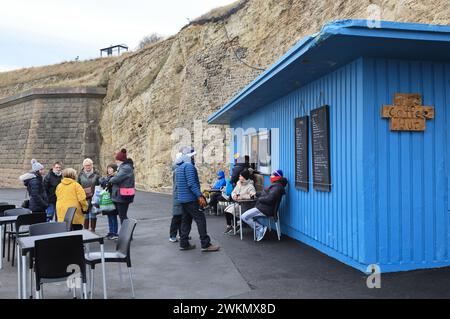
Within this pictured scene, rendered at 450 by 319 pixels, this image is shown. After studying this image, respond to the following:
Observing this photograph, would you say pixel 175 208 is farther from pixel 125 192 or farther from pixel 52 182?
pixel 52 182

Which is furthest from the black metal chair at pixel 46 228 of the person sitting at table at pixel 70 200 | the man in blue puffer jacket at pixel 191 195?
the man in blue puffer jacket at pixel 191 195

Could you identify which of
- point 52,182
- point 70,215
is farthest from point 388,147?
point 52,182

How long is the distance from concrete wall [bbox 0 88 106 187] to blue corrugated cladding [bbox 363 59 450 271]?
88.2 feet

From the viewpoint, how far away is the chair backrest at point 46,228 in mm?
5574

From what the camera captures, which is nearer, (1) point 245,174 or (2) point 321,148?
(2) point 321,148

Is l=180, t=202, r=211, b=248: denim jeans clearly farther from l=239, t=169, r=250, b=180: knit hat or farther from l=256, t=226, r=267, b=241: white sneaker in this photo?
l=239, t=169, r=250, b=180: knit hat

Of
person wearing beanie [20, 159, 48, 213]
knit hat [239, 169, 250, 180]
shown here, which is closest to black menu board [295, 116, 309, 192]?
knit hat [239, 169, 250, 180]

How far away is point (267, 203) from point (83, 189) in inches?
137

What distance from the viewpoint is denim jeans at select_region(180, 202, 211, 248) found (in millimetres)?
7562

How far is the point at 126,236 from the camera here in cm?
535

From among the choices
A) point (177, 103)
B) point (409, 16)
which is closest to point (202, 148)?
point (177, 103)
